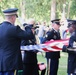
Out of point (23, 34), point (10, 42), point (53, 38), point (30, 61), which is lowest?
point (30, 61)

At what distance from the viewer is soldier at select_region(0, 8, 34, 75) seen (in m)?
5.52

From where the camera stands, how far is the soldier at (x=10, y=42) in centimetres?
552

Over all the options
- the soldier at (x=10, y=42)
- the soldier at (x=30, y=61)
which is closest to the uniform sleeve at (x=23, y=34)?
the soldier at (x=10, y=42)

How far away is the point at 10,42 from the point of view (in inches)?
219

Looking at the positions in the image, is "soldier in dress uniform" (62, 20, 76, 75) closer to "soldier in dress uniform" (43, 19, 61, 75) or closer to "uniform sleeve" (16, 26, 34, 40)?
"uniform sleeve" (16, 26, 34, 40)

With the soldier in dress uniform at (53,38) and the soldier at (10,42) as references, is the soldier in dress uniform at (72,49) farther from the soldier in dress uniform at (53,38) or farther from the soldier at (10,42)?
the soldier in dress uniform at (53,38)

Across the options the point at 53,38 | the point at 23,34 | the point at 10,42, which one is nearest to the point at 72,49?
the point at 23,34

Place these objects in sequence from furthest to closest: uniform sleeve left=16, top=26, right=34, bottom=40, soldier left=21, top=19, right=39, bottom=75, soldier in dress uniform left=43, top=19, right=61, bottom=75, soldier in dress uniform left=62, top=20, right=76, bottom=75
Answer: soldier in dress uniform left=43, top=19, right=61, bottom=75 < soldier left=21, top=19, right=39, bottom=75 < soldier in dress uniform left=62, top=20, right=76, bottom=75 < uniform sleeve left=16, top=26, right=34, bottom=40

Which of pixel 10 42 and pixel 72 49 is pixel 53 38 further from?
pixel 10 42

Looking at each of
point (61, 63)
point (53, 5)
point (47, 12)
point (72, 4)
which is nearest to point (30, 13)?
point (47, 12)

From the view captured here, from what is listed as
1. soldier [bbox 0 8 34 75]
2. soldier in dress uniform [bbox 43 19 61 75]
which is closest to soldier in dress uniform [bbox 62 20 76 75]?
soldier [bbox 0 8 34 75]

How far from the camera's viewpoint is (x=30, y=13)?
45125 mm

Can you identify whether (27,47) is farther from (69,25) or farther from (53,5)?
(53,5)

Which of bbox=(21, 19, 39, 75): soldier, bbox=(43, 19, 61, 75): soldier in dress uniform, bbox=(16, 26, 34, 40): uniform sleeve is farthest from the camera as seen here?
bbox=(43, 19, 61, 75): soldier in dress uniform
